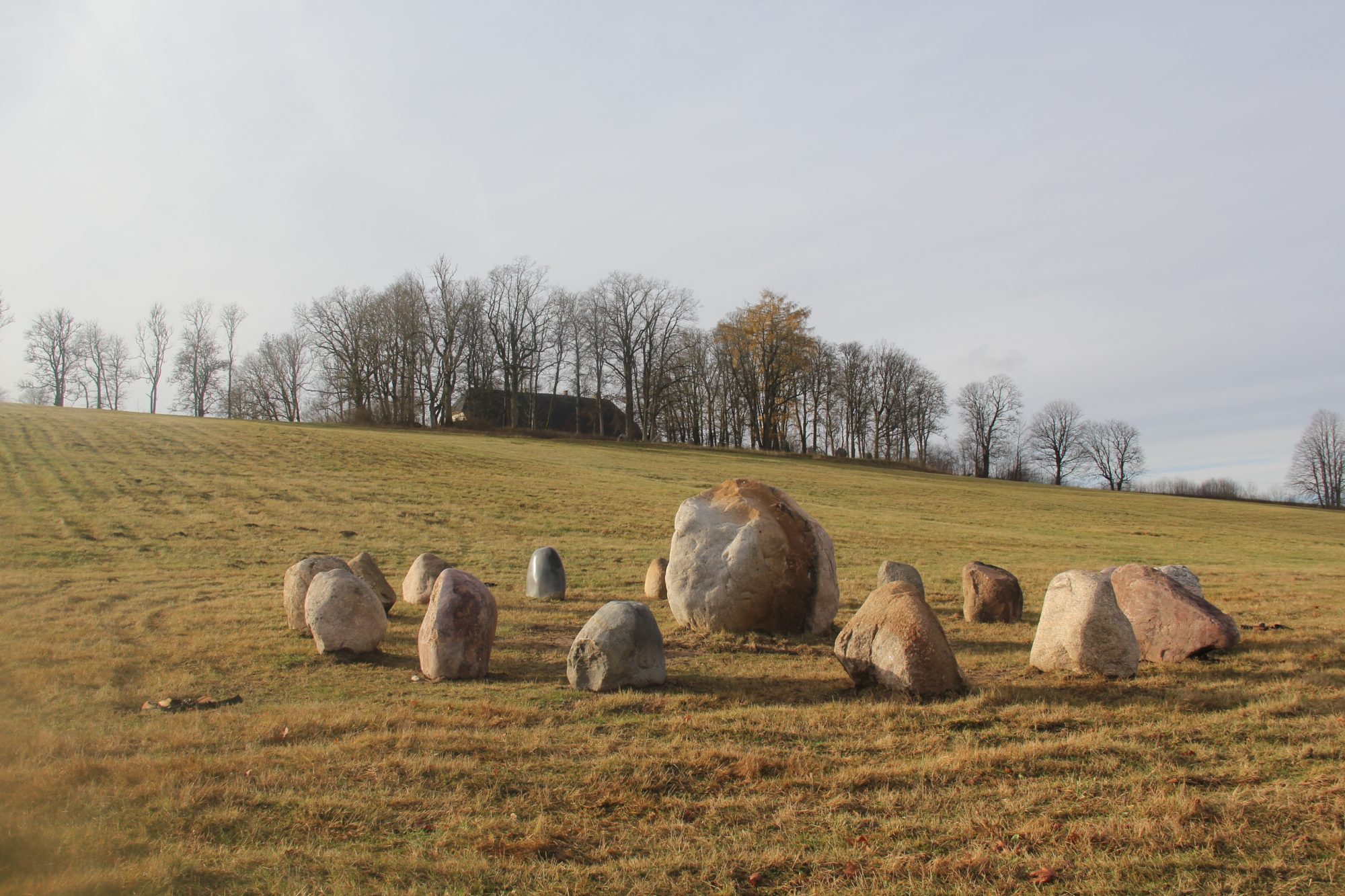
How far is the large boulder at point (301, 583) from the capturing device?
10.5 metres

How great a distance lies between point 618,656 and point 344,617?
3.66m

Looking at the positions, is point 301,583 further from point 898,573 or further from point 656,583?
point 898,573

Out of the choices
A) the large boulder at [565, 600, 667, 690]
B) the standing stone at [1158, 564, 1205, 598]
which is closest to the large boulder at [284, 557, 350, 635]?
the large boulder at [565, 600, 667, 690]

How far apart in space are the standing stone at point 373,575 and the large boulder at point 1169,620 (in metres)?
9.69

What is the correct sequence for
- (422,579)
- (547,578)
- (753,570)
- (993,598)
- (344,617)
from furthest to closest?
(547,578) < (422,579) < (993,598) < (753,570) < (344,617)

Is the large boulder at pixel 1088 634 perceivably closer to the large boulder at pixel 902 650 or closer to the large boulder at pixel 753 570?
the large boulder at pixel 902 650

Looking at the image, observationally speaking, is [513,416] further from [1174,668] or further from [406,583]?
[1174,668]

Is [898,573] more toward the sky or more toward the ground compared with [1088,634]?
more toward the sky

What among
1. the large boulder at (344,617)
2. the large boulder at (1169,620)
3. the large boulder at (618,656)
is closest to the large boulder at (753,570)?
the large boulder at (618,656)

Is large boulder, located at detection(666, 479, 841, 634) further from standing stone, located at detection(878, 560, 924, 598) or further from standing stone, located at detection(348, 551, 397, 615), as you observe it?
standing stone, located at detection(348, 551, 397, 615)

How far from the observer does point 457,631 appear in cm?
841

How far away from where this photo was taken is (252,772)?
545cm

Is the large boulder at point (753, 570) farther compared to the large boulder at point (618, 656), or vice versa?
the large boulder at point (753, 570)

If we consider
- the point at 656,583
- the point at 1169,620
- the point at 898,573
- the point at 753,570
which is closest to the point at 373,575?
Result: the point at 656,583
